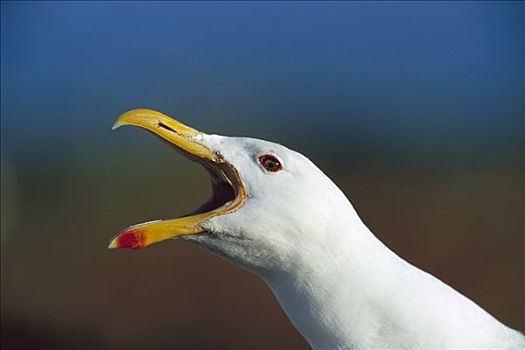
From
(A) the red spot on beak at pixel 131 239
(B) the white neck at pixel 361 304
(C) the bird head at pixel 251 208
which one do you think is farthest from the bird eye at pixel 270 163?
(A) the red spot on beak at pixel 131 239

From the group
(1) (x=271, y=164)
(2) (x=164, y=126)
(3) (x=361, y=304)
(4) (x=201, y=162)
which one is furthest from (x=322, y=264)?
(2) (x=164, y=126)

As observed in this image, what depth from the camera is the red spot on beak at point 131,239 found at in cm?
155

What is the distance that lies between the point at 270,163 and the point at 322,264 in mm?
246

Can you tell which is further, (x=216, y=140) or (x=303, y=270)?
(x=216, y=140)

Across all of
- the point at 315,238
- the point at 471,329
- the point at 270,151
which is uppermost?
the point at 270,151

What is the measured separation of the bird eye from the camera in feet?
5.44

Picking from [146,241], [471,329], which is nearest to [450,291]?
[471,329]

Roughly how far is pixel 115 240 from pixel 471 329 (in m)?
0.75

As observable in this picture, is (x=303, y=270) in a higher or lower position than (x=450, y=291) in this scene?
higher

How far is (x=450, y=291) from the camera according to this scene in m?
1.66

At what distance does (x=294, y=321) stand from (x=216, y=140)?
1.40ft

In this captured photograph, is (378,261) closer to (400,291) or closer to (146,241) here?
(400,291)

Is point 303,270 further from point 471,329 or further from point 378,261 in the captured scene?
point 471,329

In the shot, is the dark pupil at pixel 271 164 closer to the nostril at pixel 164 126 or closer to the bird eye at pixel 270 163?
the bird eye at pixel 270 163
